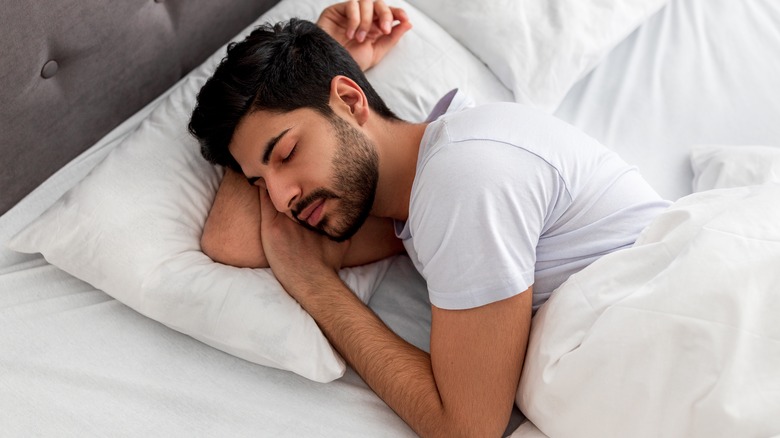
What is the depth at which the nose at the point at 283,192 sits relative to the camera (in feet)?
4.17

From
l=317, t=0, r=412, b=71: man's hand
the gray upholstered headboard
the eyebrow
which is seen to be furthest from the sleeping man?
the gray upholstered headboard

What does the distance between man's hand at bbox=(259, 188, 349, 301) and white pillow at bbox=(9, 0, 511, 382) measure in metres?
0.03

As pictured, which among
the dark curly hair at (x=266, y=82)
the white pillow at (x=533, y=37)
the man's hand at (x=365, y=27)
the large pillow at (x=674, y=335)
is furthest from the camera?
the white pillow at (x=533, y=37)

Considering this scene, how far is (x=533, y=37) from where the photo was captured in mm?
1680

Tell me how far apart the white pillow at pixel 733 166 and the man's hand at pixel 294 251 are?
77cm

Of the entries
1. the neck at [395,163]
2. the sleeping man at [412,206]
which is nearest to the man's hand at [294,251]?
the sleeping man at [412,206]

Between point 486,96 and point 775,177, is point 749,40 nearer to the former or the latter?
point 775,177

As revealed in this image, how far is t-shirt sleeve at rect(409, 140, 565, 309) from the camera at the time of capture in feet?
3.55

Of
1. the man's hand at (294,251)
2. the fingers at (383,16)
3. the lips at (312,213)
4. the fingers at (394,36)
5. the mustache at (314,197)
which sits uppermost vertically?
the fingers at (383,16)

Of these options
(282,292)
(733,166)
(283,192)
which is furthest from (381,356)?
(733,166)

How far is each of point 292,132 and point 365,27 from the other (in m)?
0.40

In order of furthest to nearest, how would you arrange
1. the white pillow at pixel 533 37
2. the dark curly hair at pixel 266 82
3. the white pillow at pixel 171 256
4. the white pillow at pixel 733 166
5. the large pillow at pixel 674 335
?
the white pillow at pixel 533 37 < the white pillow at pixel 733 166 < the dark curly hair at pixel 266 82 < the white pillow at pixel 171 256 < the large pillow at pixel 674 335

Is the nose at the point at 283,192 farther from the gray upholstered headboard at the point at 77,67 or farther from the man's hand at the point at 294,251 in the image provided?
the gray upholstered headboard at the point at 77,67

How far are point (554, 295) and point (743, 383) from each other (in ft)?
1.04
